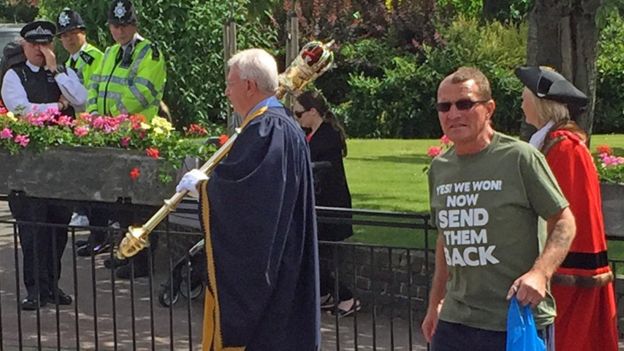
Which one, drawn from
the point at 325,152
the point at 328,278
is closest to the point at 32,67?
the point at 325,152

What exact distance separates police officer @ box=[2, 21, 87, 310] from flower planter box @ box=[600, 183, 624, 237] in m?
3.79

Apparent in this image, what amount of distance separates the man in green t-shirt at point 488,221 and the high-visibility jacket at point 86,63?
5497 mm

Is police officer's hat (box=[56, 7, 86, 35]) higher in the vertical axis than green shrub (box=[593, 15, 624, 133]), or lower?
higher

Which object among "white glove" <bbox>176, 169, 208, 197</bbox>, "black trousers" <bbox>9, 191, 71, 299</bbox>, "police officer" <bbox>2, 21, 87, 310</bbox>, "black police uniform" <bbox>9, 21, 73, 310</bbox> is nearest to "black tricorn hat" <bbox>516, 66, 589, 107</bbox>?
"white glove" <bbox>176, 169, 208, 197</bbox>

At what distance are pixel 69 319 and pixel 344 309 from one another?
1.86 metres

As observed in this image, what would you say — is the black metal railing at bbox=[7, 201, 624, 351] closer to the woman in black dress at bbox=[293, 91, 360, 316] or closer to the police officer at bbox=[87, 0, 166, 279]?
the woman in black dress at bbox=[293, 91, 360, 316]

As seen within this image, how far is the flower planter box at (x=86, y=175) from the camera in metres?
7.21

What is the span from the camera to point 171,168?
23.5ft

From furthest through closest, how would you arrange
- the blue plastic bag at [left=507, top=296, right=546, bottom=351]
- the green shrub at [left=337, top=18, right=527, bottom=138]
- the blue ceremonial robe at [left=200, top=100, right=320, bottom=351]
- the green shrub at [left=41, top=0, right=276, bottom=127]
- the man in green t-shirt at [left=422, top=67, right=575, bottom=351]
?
the green shrub at [left=337, top=18, right=527, bottom=138] < the green shrub at [left=41, top=0, right=276, bottom=127] < the blue ceremonial robe at [left=200, top=100, right=320, bottom=351] < the man in green t-shirt at [left=422, top=67, right=575, bottom=351] < the blue plastic bag at [left=507, top=296, right=546, bottom=351]

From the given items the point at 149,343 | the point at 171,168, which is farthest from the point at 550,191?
the point at 149,343

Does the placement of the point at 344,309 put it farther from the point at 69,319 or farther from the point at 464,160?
the point at 464,160

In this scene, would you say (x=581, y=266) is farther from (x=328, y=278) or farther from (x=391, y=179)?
(x=391, y=179)

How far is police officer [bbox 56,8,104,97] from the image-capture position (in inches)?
379

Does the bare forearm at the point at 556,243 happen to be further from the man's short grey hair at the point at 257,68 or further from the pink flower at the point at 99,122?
the pink flower at the point at 99,122
